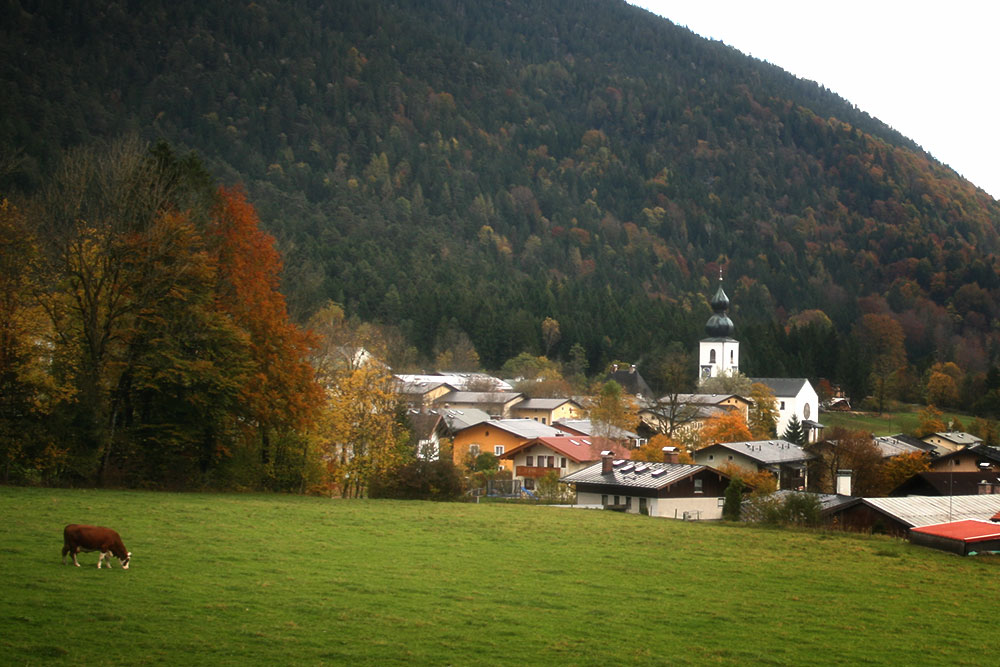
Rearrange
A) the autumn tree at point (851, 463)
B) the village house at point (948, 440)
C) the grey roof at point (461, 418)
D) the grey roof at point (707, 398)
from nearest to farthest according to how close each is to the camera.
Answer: the autumn tree at point (851, 463) → the village house at point (948, 440) → the grey roof at point (461, 418) → the grey roof at point (707, 398)

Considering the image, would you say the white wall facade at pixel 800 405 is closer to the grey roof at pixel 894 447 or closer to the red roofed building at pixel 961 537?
the grey roof at pixel 894 447

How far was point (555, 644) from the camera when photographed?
50.1ft

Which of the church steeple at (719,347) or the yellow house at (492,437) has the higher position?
the church steeple at (719,347)

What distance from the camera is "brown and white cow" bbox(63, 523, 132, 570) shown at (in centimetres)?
1759

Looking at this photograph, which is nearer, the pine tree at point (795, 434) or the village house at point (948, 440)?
the village house at point (948, 440)

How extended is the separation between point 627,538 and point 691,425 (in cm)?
4919

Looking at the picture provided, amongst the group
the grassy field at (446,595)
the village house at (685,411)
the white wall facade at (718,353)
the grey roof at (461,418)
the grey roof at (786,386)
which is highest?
the white wall facade at (718,353)

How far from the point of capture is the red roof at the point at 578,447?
64750 millimetres

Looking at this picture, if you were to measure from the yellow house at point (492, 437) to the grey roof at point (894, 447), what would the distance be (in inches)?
807

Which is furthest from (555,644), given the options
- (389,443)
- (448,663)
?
(389,443)

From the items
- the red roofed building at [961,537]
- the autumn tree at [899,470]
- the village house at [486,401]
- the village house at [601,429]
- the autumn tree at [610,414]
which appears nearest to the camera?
the red roofed building at [961,537]

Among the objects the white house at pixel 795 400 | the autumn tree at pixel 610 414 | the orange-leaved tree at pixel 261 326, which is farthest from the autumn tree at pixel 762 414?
the orange-leaved tree at pixel 261 326

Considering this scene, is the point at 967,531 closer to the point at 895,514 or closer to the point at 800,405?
the point at 895,514

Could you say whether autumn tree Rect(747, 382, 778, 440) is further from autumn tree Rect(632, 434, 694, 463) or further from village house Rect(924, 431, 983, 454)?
autumn tree Rect(632, 434, 694, 463)
